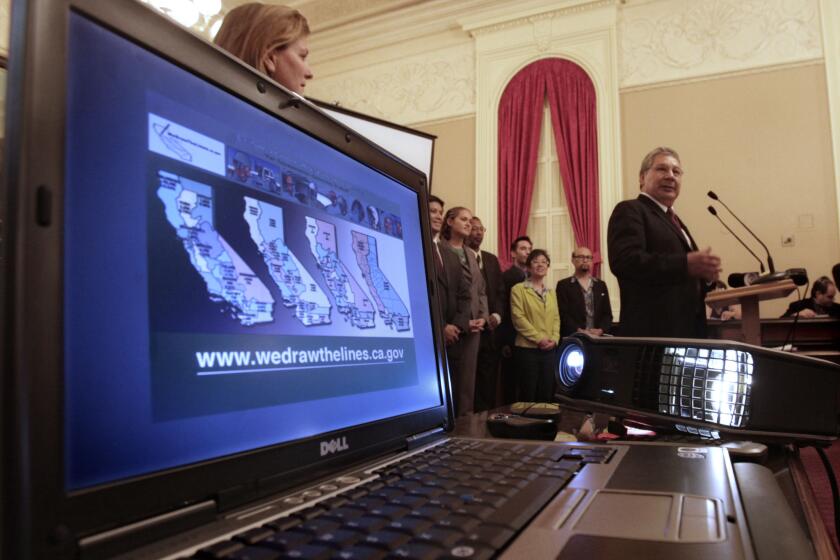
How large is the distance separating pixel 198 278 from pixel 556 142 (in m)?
4.66

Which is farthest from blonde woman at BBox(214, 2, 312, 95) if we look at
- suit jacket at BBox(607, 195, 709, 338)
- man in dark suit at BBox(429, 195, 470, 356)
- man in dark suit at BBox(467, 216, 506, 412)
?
man in dark suit at BBox(467, 216, 506, 412)

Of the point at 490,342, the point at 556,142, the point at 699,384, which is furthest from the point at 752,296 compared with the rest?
the point at 556,142

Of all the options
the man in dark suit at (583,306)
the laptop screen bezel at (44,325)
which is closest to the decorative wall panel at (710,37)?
the man in dark suit at (583,306)

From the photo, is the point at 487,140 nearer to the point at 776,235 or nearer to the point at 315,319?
the point at 776,235

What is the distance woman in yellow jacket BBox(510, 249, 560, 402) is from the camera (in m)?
3.46

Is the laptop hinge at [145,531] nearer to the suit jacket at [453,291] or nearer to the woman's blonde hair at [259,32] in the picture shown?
the woman's blonde hair at [259,32]

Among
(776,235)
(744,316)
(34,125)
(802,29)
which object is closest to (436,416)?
(34,125)

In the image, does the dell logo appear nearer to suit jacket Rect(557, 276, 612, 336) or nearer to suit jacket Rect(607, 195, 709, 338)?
suit jacket Rect(607, 195, 709, 338)

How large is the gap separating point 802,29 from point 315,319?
16.1 ft

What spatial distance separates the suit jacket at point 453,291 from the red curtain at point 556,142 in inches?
70.1

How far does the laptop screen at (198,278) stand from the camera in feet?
0.94

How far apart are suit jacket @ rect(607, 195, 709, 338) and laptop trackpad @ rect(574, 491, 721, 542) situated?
5.08 feet

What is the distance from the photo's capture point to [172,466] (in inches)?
12.3

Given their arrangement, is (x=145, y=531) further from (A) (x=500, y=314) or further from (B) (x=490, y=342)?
(A) (x=500, y=314)
